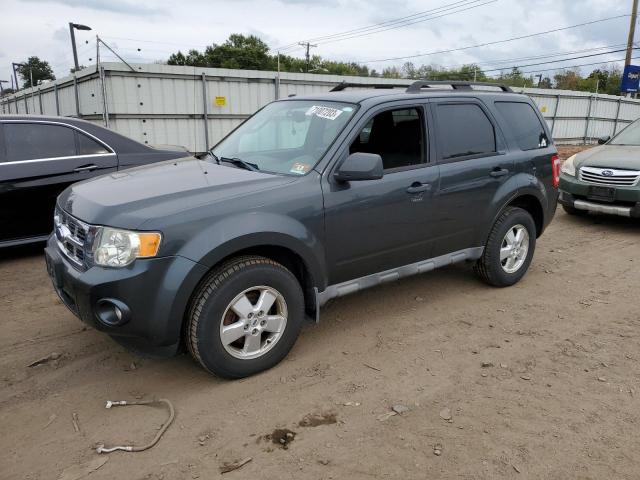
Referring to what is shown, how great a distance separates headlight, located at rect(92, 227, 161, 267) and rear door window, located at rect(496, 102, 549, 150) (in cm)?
349

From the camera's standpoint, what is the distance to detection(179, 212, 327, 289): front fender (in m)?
2.93

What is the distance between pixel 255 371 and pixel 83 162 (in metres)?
3.75

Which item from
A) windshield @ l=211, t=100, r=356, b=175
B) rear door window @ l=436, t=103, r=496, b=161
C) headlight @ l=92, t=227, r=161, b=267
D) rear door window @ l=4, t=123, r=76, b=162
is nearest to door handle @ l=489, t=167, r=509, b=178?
rear door window @ l=436, t=103, r=496, b=161

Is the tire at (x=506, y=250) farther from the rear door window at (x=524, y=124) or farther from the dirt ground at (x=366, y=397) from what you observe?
the rear door window at (x=524, y=124)

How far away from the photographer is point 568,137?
75.6 ft

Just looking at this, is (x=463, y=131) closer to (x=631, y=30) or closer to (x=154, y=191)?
(x=154, y=191)

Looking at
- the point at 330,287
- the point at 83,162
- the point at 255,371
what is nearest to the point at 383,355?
the point at 330,287

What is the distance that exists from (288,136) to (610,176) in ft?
18.2

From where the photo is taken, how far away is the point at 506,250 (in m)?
4.88

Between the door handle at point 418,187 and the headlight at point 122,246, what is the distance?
1.97 m

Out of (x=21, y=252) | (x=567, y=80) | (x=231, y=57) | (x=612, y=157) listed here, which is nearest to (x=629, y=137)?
(x=612, y=157)

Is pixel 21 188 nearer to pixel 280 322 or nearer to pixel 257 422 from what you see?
pixel 280 322

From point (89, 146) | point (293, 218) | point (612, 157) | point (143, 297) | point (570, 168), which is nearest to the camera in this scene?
point (143, 297)

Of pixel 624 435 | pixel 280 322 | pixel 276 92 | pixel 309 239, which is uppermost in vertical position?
pixel 276 92
